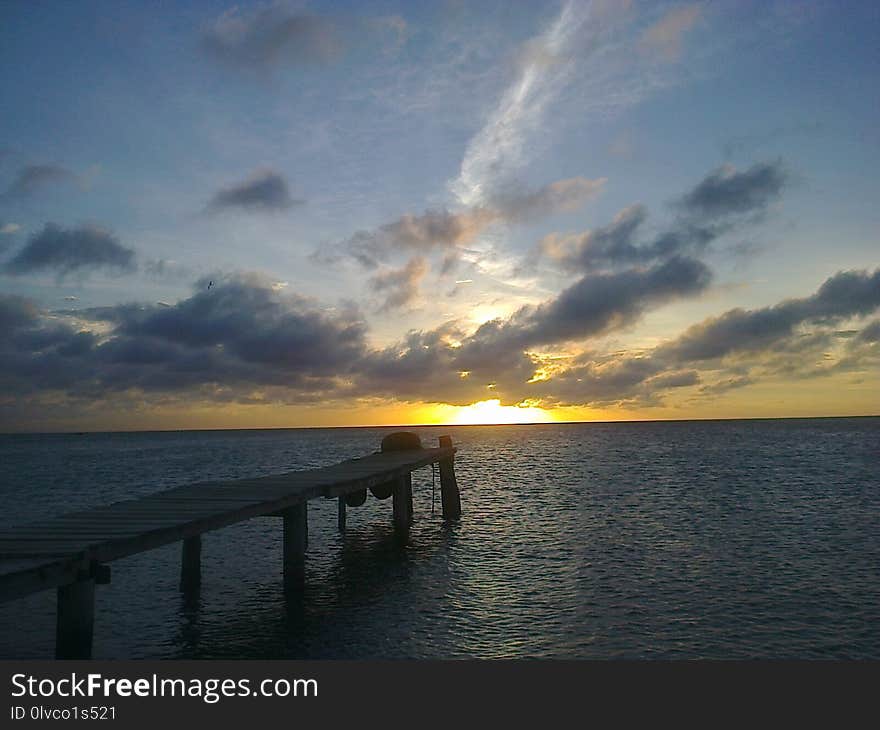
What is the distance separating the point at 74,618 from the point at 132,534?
4.79ft

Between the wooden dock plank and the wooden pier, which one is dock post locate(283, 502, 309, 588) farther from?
the wooden dock plank

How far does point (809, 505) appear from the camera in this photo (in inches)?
1345

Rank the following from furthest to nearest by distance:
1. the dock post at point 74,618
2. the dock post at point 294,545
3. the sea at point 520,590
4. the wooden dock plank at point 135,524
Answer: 1. the dock post at point 294,545
2. the sea at point 520,590
3. the dock post at point 74,618
4. the wooden dock plank at point 135,524

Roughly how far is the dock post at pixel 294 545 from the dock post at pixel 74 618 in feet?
25.1

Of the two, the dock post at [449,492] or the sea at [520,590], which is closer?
the sea at [520,590]

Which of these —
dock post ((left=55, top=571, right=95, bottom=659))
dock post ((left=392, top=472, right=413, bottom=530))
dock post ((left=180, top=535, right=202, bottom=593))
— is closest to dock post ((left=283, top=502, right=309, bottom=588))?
dock post ((left=180, top=535, right=202, bottom=593))

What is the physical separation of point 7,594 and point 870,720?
10730mm

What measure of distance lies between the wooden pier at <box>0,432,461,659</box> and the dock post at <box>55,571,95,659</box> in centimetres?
1

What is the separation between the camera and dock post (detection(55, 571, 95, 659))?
31.8 feet

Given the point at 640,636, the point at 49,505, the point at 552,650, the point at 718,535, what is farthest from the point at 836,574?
the point at 49,505

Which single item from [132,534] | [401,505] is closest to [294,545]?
[132,534]

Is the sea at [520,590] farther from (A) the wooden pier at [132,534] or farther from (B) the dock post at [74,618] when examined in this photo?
(B) the dock post at [74,618]

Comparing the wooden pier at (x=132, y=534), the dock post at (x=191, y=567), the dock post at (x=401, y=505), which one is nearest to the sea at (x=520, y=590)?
the dock post at (x=191, y=567)

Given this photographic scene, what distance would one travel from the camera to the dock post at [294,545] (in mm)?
17500
